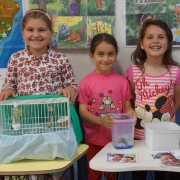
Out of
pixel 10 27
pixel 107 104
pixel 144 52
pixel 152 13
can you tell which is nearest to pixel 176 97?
pixel 144 52

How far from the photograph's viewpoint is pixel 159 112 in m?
1.81

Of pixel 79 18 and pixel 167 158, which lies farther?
pixel 79 18

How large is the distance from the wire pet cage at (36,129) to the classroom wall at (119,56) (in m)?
0.56

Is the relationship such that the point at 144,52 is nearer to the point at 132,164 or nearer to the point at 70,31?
the point at 70,31

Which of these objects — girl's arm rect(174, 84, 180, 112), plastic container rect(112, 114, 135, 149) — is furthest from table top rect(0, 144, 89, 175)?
girl's arm rect(174, 84, 180, 112)

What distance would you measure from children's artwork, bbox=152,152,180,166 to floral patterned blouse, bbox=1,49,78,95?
0.69m

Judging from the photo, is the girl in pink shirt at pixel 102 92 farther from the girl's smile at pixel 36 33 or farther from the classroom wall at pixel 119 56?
the girl's smile at pixel 36 33

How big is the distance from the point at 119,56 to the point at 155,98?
1.50 feet

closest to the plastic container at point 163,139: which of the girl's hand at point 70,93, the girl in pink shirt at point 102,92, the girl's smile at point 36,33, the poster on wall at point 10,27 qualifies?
the girl in pink shirt at point 102,92

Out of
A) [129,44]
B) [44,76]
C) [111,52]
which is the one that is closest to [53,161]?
[44,76]

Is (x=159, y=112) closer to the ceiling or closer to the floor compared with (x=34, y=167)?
closer to the ceiling

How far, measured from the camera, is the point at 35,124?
1.55 metres

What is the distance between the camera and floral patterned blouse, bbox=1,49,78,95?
1.78m

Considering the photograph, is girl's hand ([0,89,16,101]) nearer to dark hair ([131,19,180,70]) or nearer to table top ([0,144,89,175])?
table top ([0,144,89,175])
